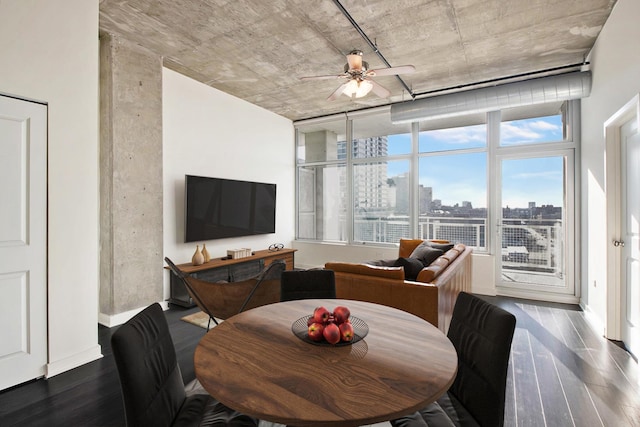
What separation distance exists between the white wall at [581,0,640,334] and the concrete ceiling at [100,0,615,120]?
0.26m

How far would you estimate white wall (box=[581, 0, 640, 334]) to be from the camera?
2.64 metres

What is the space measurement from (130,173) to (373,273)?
2.95m

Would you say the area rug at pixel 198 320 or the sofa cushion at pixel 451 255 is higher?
the sofa cushion at pixel 451 255

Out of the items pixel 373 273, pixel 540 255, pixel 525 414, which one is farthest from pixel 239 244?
pixel 540 255

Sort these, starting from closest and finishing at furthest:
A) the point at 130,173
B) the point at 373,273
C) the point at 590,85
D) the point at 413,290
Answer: the point at 413,290 < the point at 373,273 < the point at 130,173 < the point at 590,85

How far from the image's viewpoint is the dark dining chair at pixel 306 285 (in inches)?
89.8

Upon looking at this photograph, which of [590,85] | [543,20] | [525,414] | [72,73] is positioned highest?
[543,20]

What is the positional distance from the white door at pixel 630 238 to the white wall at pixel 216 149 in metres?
4.87

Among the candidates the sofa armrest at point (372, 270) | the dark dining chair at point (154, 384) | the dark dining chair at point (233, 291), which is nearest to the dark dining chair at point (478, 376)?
the dark dining chair at point (154, 384)

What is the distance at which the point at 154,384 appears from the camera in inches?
47.7

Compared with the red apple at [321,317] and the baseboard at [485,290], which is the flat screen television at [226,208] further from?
the baseboard at [485,290]

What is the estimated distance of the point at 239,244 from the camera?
5.30 meters

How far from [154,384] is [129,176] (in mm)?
3023

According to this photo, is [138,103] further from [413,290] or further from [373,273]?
[413,290]
